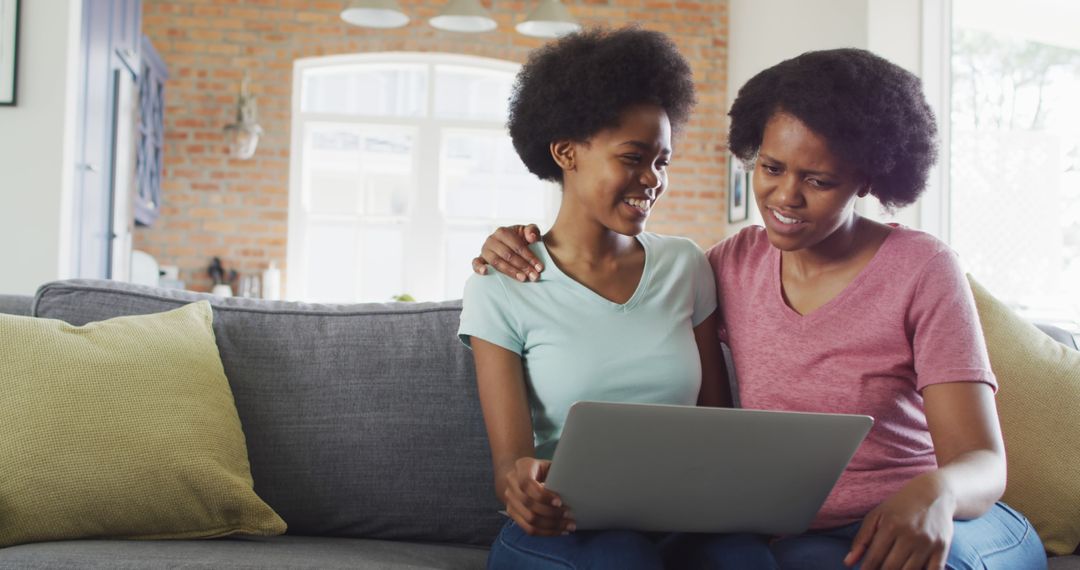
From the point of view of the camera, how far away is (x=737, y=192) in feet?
21.0

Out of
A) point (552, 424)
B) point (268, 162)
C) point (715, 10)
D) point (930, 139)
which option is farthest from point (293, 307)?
point (715, 10)

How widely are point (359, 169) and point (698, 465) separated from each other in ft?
19.5

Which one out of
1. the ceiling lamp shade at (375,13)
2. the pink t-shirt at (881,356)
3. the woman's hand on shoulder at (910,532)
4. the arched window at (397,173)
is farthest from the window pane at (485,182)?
the woman's hand on shoulder at (910,532)

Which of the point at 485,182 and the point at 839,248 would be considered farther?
the point at 485,182

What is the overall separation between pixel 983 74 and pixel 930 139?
3070mm

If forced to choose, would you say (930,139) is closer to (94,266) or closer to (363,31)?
(94,266)

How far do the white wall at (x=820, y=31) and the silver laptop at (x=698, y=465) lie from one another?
277 cm

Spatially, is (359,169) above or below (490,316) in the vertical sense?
above

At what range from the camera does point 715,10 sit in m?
6.86

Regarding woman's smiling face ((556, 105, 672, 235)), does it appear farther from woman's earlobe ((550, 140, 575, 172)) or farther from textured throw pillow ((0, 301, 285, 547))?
textured throw pillow ((0, 301, 285, 547))

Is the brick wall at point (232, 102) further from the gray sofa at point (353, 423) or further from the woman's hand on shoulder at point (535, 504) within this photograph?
the woman's hand on shoulder at point (535, 504)

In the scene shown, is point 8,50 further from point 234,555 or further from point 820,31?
point 820,31

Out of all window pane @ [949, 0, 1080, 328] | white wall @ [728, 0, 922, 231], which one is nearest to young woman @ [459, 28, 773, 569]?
white wall @ [728, 0, 922, 231]

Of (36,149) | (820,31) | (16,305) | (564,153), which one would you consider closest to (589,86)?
(564,153)
